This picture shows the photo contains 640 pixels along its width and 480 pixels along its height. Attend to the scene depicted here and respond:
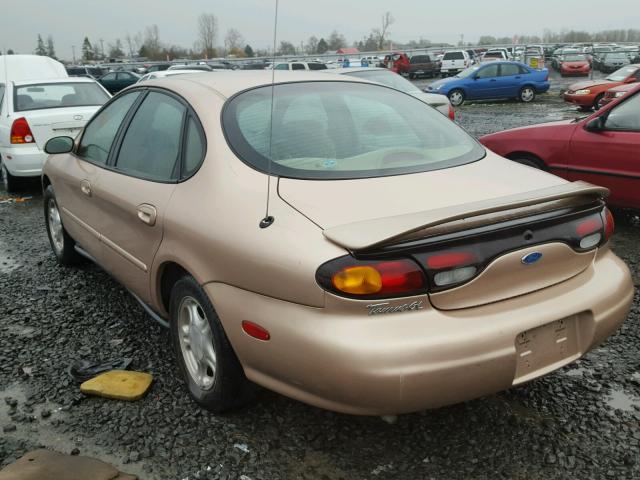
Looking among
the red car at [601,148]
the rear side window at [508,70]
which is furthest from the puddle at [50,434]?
the rear side window at [508,70]

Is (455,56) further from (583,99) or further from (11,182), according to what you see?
(11,182)

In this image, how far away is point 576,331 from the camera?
2408mm

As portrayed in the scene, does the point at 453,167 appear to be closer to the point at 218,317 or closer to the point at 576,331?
the point at 576,331

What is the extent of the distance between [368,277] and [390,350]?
0.26 meters

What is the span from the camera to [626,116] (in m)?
5.23

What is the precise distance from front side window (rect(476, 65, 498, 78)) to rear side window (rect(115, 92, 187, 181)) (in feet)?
66.2

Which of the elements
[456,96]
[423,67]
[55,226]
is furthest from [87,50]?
[55,226]

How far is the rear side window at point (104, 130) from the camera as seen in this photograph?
3.73 metres

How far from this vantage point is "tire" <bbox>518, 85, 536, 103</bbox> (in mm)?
22016

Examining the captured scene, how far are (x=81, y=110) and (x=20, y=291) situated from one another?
403 cm

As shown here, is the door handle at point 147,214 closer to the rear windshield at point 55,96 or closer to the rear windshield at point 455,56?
the rear windshield at point 55,96

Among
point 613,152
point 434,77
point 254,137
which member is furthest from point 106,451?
point 434,77

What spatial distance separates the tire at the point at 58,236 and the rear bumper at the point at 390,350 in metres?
2.92

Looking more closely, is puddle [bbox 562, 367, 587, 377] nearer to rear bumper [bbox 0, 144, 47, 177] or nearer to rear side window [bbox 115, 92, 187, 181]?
rear side window [bbox 115, 92, 187, 181]
